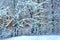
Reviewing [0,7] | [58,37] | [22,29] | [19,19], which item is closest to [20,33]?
[22,29]

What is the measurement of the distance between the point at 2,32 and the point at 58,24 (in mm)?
1398

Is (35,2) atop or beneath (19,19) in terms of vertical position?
atop

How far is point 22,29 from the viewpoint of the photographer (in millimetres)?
3578

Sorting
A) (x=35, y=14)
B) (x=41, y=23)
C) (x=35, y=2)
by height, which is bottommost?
(x=41, y=23)

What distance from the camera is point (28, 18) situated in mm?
3607

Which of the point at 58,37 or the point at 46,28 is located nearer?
the point at 58,37

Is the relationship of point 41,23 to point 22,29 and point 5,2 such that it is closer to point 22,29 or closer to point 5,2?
point 22,29

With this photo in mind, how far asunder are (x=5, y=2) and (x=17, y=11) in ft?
1.25

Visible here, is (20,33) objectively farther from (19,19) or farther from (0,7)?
(0,7)

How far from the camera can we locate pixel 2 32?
3.58 meters

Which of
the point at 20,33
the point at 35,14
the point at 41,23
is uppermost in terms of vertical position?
the point at 35,14

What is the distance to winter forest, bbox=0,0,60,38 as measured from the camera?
3.56m

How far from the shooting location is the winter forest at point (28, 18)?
11.7 ft

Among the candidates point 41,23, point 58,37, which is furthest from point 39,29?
point 58,37
